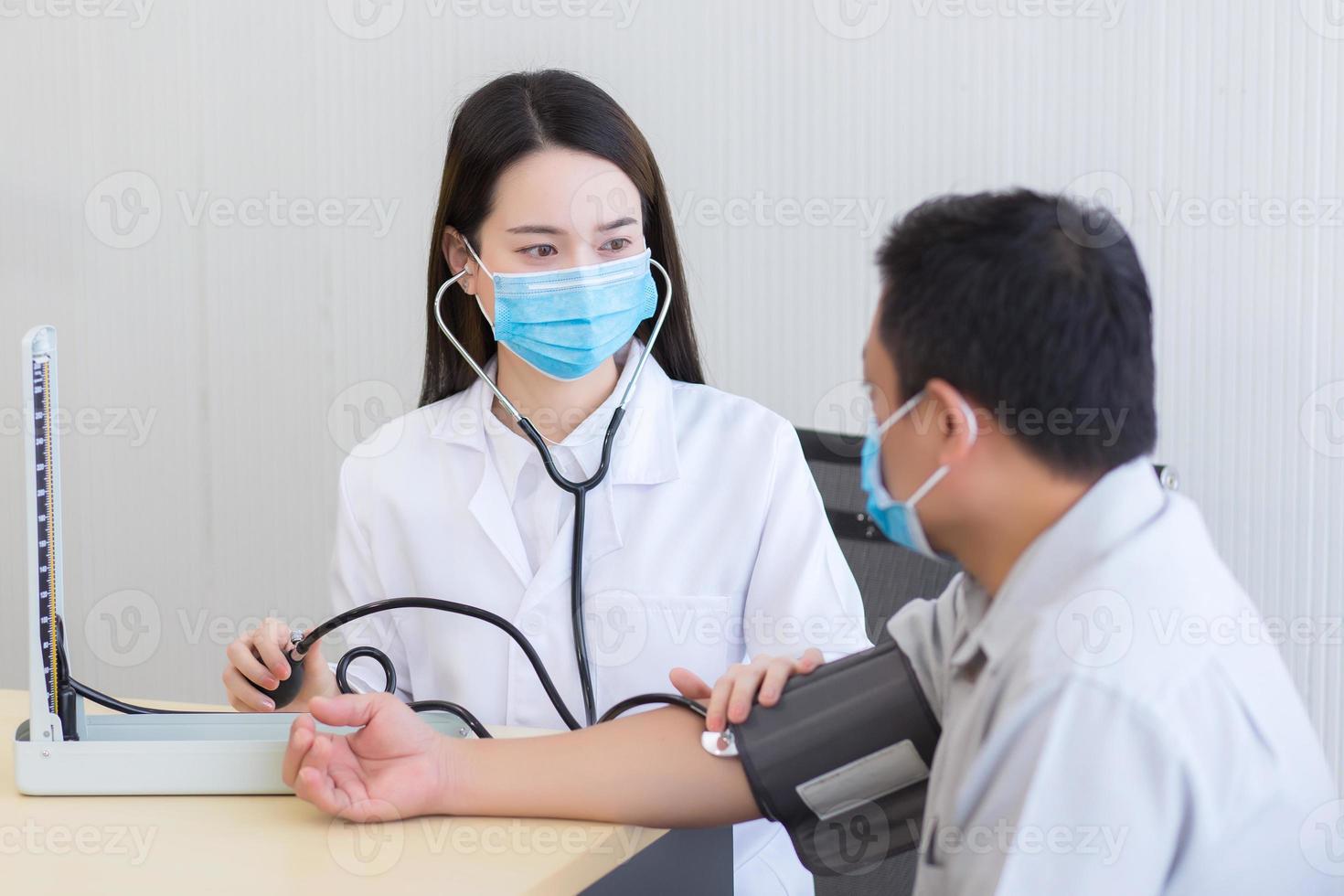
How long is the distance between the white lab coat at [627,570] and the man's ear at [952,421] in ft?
1.75

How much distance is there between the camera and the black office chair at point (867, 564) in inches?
58.5

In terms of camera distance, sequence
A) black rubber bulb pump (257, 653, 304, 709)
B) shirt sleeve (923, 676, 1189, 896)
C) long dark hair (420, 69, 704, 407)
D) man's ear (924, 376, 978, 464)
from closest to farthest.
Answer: shirt sleeve (923, 676, 1189, 896), man's ear (924, 376, 978, 464), black rubber bulb pump (257, 653, 304, 709), long dark hair (420, 69, 704, 407)

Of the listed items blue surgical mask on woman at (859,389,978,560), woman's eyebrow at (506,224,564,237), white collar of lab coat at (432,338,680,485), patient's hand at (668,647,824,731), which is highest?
woman's eyebrow at (506,224,564,237)

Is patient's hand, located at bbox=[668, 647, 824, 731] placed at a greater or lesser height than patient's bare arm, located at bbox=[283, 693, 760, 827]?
greater

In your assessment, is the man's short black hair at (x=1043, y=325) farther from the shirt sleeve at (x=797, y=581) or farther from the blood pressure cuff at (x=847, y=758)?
the shirt sleeve at (x=797, y=581)

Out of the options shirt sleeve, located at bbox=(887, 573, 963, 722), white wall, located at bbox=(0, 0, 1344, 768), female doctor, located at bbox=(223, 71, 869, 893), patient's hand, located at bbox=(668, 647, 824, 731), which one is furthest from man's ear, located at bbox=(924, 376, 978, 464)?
white wall, located at bbox=(0, 0, 1344, 768)

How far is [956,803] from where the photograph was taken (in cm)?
81

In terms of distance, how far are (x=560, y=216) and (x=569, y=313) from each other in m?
0.11

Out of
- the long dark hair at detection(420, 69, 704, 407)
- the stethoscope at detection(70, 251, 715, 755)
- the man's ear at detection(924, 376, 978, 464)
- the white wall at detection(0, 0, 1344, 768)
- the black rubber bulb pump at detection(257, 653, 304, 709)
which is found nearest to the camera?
the man's ear at detection(924, 376, 978, 464)

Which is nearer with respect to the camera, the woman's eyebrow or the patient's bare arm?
the patient's bare arm

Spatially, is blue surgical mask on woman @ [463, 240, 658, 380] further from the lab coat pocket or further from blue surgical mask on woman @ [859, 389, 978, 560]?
blue surgical mask on woman @ [859, 389, 978, 560]

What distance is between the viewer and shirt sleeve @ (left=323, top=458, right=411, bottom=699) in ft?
4.82

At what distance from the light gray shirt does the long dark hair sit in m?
0.84

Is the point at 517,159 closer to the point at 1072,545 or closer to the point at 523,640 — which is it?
the point at 523,640
